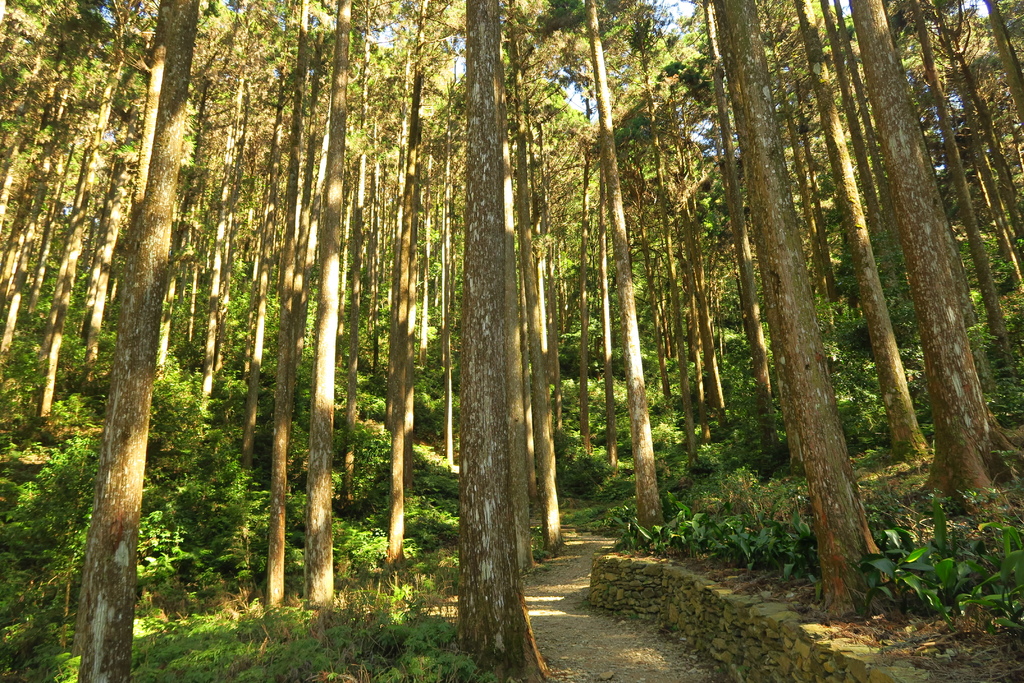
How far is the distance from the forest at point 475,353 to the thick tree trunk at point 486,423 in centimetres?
3

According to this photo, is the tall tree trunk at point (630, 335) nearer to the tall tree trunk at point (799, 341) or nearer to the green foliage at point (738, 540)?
the green foliage at point (738, 540)

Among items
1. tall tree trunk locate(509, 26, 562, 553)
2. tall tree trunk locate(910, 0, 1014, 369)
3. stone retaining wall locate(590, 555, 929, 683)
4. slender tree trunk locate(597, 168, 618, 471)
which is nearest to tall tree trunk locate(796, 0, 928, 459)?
stone retaining wall locate(590, 555, 929, 683)

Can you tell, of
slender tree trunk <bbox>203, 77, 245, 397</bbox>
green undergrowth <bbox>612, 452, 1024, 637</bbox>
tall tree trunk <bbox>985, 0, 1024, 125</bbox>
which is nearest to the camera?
green undergrowth <bbox>612, 452, 1024, 637</bbox>

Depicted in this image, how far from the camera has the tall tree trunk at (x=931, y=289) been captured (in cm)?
609

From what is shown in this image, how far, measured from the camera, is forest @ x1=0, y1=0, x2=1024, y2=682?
500 cm

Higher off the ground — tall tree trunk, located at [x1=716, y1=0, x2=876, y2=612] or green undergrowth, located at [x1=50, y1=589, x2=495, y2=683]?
tall tree trunk, located at [x1=716, y1=0, x2=876, y2=612]

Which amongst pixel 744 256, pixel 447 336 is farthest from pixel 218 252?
pixel 744 256

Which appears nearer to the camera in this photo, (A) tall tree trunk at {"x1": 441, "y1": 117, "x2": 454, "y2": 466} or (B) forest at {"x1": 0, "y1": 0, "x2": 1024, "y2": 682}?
(B) forest at {"x1": 0, "y1": 0, "x2": 1024, "y2": 682}

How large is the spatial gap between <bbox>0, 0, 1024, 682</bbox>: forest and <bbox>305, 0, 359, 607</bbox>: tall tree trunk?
0.06 m

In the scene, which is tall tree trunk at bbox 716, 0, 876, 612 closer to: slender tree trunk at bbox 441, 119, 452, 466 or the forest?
the forest

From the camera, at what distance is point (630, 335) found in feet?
33.4

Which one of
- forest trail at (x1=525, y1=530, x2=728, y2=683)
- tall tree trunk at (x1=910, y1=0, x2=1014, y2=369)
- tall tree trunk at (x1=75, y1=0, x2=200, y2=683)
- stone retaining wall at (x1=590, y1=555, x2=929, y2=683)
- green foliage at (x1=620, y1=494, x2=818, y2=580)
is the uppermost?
tall tree trunk at (x1=910, y1=0, x2=1014, y2=369)

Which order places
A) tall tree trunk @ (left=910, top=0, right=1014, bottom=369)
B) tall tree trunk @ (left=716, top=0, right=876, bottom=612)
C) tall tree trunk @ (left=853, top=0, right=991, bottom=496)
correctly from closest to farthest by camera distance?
tall tree trunk @ (left=716, top=0, right=876, bottom=612) < tall tree trunk @ (left=853, top=0, right=991, bottom=496) < tall tree trunk @ (left=910, top=0, right=1014, bottom=369)

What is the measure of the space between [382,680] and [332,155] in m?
8.31
